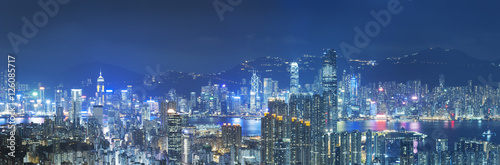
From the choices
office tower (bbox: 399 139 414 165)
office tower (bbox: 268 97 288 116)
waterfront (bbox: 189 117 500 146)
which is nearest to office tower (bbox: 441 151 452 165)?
office tower (bbox: 399 139 414 165)

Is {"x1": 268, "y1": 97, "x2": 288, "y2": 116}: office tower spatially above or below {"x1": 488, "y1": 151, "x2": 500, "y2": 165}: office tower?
above

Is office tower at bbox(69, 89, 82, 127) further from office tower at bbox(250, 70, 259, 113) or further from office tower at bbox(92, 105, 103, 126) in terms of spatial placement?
office tower at bbox(250, 70, 259, 113)

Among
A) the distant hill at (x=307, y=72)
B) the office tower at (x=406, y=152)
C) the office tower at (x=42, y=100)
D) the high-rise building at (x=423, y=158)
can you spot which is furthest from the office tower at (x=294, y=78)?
the office tower at (x=42, y=100)

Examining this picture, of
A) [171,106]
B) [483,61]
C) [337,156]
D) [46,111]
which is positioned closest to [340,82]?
[483,61]

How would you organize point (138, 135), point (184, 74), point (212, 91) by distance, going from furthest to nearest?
point (212, 91), point (184, 74), point (138, 135)

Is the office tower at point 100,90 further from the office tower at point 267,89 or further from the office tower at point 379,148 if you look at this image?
the office tower at point 379,148

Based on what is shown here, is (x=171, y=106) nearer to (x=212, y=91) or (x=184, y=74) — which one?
(x=184, y=74)

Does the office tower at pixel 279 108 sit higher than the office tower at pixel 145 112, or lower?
higher
